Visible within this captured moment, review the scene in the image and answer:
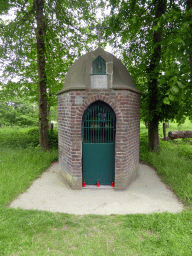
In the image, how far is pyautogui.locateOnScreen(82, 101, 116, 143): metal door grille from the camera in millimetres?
5188

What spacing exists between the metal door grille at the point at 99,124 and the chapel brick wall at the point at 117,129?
0.20m

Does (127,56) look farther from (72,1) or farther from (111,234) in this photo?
(111,234)

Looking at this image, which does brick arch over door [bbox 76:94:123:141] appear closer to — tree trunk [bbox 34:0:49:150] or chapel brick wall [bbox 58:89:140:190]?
chapel brick wall [bbox 58:89:140:190]

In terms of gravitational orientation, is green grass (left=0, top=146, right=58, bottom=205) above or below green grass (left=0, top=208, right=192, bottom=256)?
above

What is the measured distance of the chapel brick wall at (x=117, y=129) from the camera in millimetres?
4984

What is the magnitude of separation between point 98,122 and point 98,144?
672 mm

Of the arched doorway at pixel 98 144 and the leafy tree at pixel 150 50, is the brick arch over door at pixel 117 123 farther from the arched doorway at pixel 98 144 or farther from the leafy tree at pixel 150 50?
the leafy tree at pixel 150 50

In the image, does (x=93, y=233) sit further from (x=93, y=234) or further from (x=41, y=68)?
(x=41, y=68)

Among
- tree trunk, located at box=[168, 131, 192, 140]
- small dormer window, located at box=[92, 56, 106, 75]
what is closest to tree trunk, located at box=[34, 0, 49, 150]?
small dormer window, located at box=[92, 56, 106, 75]

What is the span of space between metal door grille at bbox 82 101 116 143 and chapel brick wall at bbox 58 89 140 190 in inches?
8.0

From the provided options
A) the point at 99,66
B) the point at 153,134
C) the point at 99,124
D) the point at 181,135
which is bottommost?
the point at 181,135

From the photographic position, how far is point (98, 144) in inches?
208

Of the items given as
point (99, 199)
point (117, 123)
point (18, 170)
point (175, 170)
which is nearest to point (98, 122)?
point (117, 123)

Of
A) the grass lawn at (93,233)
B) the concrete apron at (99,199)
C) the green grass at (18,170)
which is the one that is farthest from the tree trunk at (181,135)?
the green grass at (18,170)
